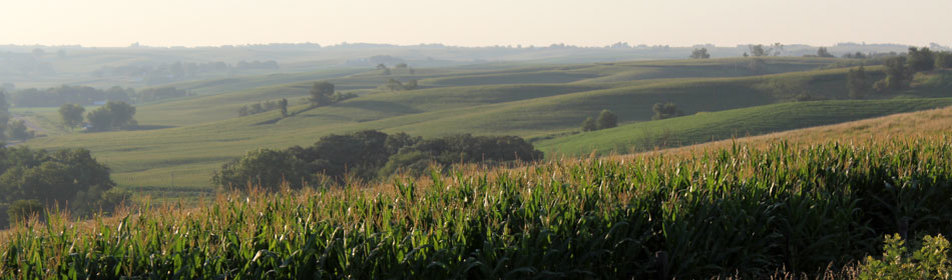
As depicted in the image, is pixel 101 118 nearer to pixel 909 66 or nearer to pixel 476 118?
pixel 476 118

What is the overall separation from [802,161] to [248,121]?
5004 inches

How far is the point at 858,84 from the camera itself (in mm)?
114562

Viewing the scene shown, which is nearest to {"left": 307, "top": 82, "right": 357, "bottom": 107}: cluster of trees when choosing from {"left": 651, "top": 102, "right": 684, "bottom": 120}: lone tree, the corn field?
{"left": 651, "top": 102, "right": 684, "bottom": 120}: lone tree

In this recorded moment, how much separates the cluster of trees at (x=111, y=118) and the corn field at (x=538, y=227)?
158314 mm

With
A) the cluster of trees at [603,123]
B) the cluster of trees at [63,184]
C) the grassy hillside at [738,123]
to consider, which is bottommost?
the cluster of trees at [63,184]

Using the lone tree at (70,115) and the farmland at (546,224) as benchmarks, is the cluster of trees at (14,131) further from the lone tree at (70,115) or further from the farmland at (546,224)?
the farmland at (546,224)

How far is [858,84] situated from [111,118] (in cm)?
14833

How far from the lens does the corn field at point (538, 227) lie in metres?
7.30

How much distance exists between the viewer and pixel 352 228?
7797 mm

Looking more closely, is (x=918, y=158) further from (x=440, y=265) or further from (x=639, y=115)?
(x=639, y=115)

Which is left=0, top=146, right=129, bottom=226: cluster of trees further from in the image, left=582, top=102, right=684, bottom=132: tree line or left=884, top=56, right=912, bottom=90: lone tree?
left=884, top=56, right=912, bottom=90: lone tree

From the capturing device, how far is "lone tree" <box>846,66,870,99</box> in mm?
114125

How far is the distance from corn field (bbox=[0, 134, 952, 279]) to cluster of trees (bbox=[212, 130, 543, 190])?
45.0 m

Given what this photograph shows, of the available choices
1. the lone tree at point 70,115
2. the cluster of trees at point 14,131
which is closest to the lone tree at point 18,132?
the cluster of trees at point 14,131
